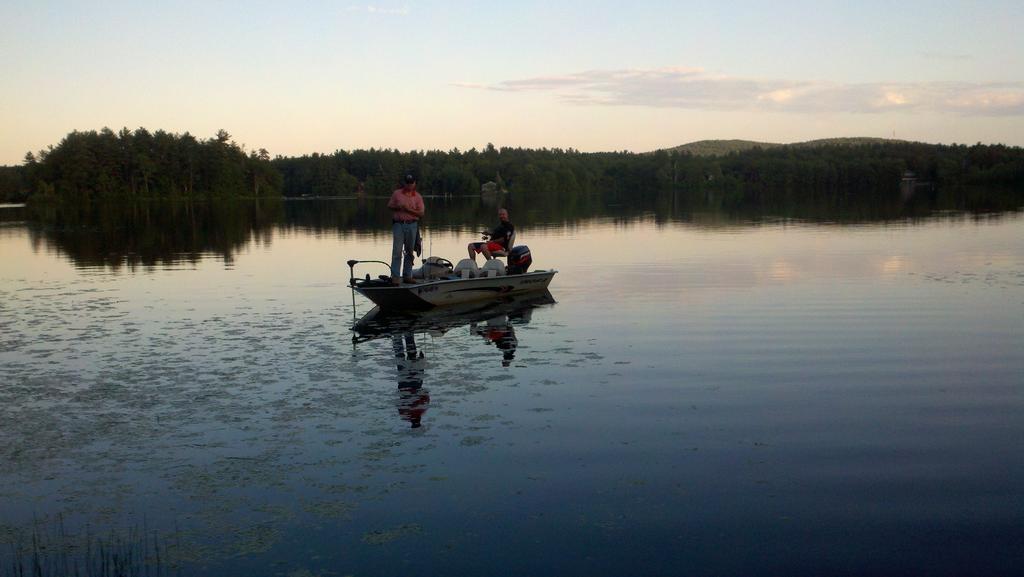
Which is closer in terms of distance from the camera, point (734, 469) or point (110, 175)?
point (734, 469)

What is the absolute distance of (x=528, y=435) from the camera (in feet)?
26.7

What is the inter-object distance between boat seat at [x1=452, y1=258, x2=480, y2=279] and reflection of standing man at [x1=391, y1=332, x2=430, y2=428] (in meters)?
3.34

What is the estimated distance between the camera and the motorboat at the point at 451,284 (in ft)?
51.3

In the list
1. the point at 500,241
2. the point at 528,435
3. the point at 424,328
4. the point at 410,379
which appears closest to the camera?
the point at 528,435

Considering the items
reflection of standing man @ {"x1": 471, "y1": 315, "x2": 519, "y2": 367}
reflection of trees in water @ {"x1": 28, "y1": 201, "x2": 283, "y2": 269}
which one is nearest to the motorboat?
reflection of standing man @ {"x1": 471, "y1": 315, "x2": 519, "y2": 367}

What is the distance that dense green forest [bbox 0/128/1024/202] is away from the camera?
119 m

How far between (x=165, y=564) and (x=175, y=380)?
5394 mm

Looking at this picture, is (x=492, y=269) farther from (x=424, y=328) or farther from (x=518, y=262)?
(x=424, y=328)

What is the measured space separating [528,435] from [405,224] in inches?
366

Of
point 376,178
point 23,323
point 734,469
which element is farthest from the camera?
point 376,178

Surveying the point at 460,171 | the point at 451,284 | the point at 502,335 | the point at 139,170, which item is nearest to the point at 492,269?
the point at 451,284

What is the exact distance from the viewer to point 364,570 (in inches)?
215

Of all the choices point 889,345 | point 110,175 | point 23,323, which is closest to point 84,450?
point 23,323

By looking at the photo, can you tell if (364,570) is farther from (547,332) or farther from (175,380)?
(547,332)
